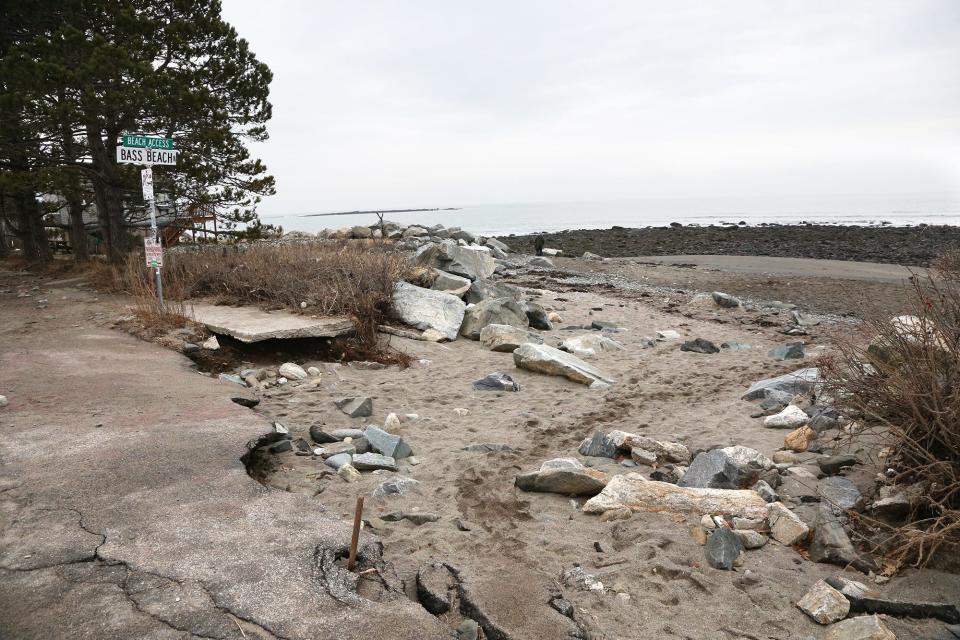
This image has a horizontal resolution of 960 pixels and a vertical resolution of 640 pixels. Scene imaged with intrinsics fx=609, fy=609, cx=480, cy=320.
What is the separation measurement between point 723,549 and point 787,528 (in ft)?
1.48

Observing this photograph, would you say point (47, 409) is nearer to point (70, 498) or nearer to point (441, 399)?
point (70, 498)

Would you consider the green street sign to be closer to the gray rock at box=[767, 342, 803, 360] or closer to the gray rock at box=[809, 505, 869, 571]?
the gray rock at box=[809, 505, 869, 571]

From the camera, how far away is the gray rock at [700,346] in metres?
8.50

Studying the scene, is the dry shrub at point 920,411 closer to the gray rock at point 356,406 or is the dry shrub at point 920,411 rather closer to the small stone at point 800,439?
the small stone at point 800,439

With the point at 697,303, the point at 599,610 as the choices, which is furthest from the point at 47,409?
the point at 697,303

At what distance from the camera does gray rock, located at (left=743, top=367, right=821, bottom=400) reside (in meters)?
5.86

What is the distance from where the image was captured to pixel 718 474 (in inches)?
161

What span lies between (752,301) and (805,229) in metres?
26.4

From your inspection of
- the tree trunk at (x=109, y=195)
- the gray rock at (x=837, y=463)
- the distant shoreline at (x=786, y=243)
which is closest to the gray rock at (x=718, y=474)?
the gray rock at (x=837, y=463)

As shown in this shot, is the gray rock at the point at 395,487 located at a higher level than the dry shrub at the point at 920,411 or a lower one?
lower

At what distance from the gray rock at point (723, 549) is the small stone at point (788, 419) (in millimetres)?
2055

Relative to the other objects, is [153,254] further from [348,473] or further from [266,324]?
[348,473]

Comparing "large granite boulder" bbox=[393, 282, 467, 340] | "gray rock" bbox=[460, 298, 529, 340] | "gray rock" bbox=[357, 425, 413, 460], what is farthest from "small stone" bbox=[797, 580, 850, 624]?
"gray rock" bbox=[460, 298, 529, 340]

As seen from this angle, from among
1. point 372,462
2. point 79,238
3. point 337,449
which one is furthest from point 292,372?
point 79,238
